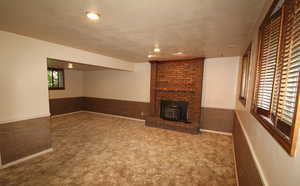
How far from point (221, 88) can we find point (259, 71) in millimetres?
2869

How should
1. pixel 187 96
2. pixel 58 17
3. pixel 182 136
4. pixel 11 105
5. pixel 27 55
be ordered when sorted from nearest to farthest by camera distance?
pixel 58 17 < pixel 11 105 < pixel 27 55 < pixel 182 136 < pixel 187 96

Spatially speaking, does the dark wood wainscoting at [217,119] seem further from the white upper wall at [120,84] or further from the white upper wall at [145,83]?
the white upper wall at [120,84]

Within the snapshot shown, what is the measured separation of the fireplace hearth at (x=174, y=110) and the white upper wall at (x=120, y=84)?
0.87 meters

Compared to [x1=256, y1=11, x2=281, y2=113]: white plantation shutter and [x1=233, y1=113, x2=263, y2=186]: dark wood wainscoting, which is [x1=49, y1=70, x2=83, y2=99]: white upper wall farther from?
[x1=256, y1=11, x2=281, y2=113]: white plantation shutter

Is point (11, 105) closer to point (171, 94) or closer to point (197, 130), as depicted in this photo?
point (171, 94)

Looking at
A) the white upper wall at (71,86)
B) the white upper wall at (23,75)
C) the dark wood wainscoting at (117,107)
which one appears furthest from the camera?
the white upper wall at (71,86)

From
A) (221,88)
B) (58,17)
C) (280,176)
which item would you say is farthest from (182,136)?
(58,17)

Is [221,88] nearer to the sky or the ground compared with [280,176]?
nearer to the sky

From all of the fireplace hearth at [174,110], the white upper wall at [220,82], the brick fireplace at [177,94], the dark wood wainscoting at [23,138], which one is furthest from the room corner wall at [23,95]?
the white upper wall at [220,82]

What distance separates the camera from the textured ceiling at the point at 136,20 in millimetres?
1366

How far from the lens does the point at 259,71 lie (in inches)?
55.8

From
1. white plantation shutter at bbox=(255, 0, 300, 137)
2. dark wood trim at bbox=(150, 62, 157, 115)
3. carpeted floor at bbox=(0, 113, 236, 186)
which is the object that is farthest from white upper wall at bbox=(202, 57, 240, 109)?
white plantation shutter at bbox=(255, 0, 300, 137)

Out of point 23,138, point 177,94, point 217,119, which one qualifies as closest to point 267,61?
point 217,119

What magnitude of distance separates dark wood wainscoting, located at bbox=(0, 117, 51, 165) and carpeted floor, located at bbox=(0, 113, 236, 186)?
22 centimetres
